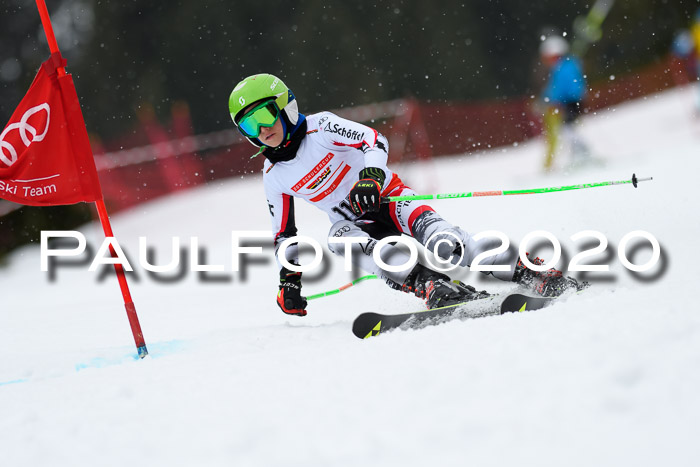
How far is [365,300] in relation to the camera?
621 centimetres

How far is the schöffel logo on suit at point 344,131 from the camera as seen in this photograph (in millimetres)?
4637

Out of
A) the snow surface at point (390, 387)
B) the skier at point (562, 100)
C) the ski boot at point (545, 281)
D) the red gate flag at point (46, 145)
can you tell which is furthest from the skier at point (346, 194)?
the skier at point (562, 100)

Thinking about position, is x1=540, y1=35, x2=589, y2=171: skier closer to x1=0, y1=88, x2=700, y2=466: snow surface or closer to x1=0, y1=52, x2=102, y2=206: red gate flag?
x1=0, y1=88, x2=700, y2=466: snow surface

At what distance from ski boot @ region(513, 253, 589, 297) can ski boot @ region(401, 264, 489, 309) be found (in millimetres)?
247

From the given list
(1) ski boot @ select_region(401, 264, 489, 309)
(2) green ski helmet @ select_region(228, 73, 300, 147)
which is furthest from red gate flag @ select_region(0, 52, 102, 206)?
(1) ski boot @ select_region(401, 264, 489, 309)

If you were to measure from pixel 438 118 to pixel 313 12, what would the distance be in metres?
18.1

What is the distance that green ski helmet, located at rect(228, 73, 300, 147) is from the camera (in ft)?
14.3

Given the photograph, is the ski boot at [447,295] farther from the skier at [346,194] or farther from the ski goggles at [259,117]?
the ski goggles at [259,117]

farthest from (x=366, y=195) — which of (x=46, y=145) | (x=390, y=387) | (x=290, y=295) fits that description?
(x=46, y=145)

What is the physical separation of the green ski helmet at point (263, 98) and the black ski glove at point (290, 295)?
88 centimetres

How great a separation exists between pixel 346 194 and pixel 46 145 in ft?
5.96

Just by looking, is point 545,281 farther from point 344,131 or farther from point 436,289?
point 344,131

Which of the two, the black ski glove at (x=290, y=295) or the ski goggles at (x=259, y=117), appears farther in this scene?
the black ski glove at (x=290, y=295)

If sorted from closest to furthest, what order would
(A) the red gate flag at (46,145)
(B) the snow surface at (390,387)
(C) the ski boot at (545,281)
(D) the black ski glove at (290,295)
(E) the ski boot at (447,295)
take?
(B) the snow surface at (390,387)
(C) the ski boot at (545,281)
(E) the ski boot at (447,295)
(A) the red gate flag at (46,145)
(D) the black ski glove at (290,295)
